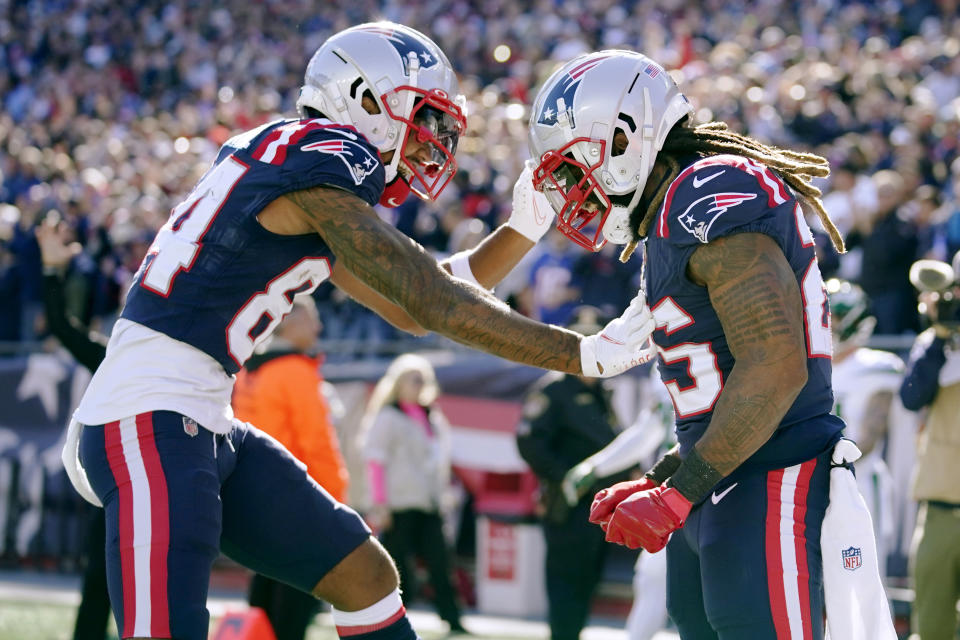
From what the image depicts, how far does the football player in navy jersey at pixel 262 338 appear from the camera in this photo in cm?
324

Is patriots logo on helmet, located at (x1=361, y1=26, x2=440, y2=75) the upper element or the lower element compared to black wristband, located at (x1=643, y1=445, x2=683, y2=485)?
upper

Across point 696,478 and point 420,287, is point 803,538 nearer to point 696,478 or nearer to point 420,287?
point 696,478

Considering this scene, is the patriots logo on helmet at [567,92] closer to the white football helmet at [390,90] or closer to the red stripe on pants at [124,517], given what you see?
the white football helmet at [390,90]

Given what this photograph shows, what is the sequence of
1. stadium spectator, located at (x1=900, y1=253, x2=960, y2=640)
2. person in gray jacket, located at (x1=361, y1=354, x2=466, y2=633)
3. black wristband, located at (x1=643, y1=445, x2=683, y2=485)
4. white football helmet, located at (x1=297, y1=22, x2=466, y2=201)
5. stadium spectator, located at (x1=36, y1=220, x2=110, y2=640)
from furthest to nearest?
person in gray jacket, located at (x1=361, y1=354, x2=466, y2=633)
stadium spectator, located at (x1=36, y1=220, x2=110, y2=640)
stadium spectator, located at (x1=900, y1=253, x2=960, y2=640)
white football helmet, located at (x1=297, y1=22, x2=466, y2=201)
black wristband, located at (x1=643, y1=445, x2=683, y2=485)

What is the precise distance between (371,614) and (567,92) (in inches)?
57.7

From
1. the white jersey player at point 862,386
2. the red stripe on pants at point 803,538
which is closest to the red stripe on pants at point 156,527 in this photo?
the red stripe on pants at point 803,538

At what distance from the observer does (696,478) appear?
3068 millimetres

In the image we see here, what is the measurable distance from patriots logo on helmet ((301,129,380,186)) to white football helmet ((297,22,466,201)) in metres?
0.34

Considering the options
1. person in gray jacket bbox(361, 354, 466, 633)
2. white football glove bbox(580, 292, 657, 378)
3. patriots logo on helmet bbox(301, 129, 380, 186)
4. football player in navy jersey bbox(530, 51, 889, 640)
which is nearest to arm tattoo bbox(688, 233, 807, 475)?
football player in navy jersey bbox(530, 51, 889, 640)

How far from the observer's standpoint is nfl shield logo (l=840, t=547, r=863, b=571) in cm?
314

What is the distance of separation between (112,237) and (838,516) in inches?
380

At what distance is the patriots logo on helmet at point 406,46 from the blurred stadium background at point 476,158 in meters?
2.50

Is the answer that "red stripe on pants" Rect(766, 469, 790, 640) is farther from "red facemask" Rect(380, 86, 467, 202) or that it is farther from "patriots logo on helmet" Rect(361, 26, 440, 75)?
"patriots logo on helmet" Rect(361, 26, 440, 75)

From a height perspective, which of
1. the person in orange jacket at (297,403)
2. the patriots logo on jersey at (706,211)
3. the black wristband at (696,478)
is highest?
the patriots logo on jersey at (706,211)
